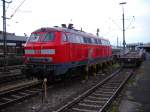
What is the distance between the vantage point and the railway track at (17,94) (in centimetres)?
1149

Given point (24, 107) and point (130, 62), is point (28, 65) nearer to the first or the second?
point (24, 107)

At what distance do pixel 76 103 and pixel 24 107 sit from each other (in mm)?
2126

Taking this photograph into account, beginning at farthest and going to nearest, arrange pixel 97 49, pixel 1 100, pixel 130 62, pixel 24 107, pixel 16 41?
pixel 16 41, pixel 130 62, pixel 97 49, pixel 1 100, pixel 24 107

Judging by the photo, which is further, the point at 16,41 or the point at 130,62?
the point at 16,41

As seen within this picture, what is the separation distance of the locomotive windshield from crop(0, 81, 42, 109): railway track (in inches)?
103

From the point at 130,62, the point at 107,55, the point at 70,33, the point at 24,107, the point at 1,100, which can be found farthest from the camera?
the point at 130,62

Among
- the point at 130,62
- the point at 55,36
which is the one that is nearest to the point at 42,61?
the point at 55,36

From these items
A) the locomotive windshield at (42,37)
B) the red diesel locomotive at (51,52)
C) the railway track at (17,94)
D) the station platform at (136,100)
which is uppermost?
the locomotive windshield at (42,37)

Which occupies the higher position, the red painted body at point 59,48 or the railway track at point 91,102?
the red painted body at point 59,48

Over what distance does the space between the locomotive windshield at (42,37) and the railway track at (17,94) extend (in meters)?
2.61

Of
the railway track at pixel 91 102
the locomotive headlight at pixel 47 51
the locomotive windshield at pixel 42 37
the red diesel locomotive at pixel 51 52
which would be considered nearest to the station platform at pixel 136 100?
the railway track at pixel 91 102

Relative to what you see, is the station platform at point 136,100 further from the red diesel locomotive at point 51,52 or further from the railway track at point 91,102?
the red diesel locomotive at point 51,52

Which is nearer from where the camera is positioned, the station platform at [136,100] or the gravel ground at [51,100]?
the gravel ground at [51,100]

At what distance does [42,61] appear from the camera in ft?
47.4
